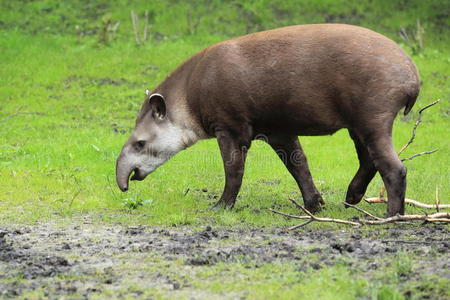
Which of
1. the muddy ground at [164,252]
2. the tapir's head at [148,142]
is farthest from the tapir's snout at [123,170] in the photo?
the muddy ground at [164,252]

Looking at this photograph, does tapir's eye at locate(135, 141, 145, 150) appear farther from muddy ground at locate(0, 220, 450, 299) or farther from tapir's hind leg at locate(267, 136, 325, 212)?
tapir's hind leg at locate(267, 136, 325, 212)

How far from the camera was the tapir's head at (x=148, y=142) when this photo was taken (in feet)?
30.2

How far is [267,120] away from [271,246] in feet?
6.61

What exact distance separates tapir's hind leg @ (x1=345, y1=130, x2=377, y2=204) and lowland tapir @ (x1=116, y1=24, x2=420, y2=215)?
0.01 metres

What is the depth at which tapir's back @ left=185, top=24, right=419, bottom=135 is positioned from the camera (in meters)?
7.65

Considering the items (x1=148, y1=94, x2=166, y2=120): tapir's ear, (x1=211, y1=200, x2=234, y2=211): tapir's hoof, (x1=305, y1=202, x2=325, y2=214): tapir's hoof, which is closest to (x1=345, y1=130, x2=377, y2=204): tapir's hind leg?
(x1=305, y1=202, x2=325, y2=214): tapir's hoof

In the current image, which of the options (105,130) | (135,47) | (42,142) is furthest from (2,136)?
(135,47)

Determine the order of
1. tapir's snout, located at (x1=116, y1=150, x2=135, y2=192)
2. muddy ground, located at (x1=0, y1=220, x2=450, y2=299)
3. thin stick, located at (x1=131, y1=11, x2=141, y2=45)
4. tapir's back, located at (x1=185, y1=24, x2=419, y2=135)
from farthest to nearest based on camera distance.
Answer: thin stick, located at (x1=131, y1=11, x2=141, y2=45) → tapir's snout, located at (x1=116, y1=150, x2=135, y2=192) → tapir's back, located at (x1=185, y1=24, x2=419, y2=135) → muddy ground, located at (x1=0, y1=220, x2=450, y2=299)

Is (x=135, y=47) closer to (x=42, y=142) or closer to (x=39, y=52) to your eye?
(x=39, y=52)

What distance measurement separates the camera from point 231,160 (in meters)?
8.73

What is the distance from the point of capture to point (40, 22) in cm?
2153

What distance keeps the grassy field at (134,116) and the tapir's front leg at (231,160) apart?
0.19 metres

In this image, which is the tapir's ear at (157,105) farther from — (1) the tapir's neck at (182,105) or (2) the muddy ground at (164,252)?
(2) the muddy ground at (164,252)

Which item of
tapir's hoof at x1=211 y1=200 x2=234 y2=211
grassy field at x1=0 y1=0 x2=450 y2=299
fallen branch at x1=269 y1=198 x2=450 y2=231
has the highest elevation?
fallen branch at x1=269 y1=198 x2=450 y2=231
